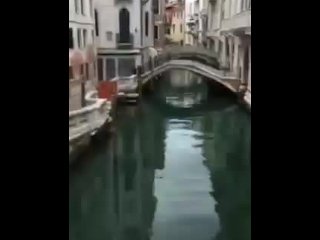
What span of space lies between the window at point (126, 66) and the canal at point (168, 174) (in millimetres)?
103

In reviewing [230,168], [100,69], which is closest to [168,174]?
[230,168]

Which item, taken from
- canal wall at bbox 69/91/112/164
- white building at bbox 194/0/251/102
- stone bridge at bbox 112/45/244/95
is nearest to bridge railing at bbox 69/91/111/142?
canal wall at bbox 69/91/112/164

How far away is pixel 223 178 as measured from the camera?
4.18 ft

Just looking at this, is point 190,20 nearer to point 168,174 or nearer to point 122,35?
point 122,35

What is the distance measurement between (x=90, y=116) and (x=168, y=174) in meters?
0.22

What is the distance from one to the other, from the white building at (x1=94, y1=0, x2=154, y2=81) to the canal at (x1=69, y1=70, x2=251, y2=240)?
121mm

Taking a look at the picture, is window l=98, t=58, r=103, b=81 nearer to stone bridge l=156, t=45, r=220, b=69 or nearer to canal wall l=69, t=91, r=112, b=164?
canal wall l=69, t=91, r=112, b=164

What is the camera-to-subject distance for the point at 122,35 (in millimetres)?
1389

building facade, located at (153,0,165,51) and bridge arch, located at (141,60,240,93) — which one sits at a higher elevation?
building facade, located at (153,0,165,51)

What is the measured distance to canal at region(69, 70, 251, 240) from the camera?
3.60ft

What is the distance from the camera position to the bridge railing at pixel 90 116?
3.23 ft

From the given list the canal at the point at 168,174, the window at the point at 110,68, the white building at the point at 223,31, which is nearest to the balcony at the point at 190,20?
the white building at the point at 223,31
